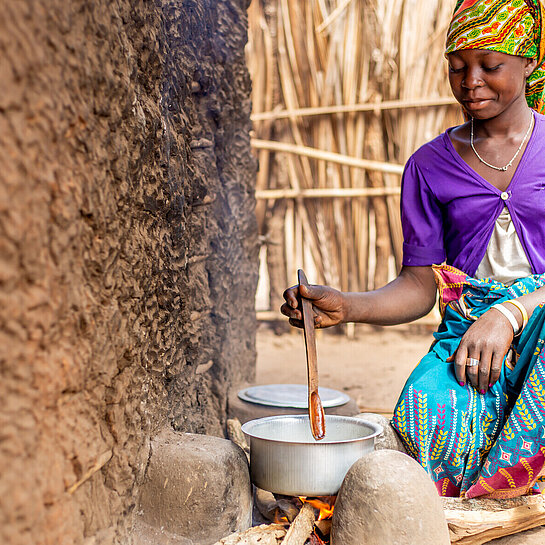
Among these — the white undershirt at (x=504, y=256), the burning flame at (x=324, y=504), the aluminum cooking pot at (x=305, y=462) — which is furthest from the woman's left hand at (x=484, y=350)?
the burning flame at (x=324, y=504)

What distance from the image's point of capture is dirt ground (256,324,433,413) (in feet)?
12.8

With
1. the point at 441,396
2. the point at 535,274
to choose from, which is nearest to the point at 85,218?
the point at 441,396

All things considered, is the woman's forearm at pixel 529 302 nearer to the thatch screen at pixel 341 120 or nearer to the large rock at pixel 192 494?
the large rock at pixel 192 494

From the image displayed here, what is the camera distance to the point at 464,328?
1971 mm

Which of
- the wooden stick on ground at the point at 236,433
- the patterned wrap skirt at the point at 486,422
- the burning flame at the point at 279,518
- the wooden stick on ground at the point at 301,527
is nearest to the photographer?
the wooden stick on ground at the point at 301,527

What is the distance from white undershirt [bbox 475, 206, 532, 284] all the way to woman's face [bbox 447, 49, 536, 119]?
0.32m

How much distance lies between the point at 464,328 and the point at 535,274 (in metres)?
0.26

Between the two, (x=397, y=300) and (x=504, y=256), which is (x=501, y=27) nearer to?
(x=504, y=256)

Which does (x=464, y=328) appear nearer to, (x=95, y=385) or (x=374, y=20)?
(x=95, y=385)

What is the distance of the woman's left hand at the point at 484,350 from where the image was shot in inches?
69.4

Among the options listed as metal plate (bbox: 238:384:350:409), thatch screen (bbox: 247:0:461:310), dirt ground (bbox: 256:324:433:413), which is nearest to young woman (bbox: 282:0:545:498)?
metal plate (bbox: 238:384:350:409)

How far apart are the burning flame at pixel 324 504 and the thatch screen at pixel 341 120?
10.6ft

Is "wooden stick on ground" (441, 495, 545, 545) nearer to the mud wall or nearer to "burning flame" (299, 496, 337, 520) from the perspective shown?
"burning flame" (299, 496, 337, 520)

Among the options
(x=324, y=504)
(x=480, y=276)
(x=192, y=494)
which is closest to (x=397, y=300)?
(x=480, y=276)
